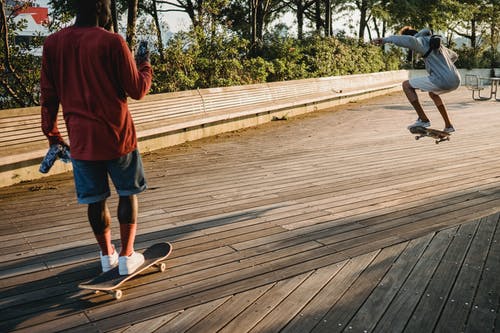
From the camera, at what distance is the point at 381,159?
25.2 feet

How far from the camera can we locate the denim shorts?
9.74ft

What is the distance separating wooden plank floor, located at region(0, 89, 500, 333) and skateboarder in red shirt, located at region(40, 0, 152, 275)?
707mm

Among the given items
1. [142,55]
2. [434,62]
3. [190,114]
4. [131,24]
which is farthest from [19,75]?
[434,62]

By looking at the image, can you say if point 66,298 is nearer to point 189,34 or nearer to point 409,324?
point 409,324

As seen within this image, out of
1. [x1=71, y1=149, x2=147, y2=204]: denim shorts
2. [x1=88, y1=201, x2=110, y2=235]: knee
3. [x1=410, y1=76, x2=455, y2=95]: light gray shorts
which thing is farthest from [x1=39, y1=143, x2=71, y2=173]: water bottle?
[x1=410, y1=76, x2=455, y2=95]: light gray shorts

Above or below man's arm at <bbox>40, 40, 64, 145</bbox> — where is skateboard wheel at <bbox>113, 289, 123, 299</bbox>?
below

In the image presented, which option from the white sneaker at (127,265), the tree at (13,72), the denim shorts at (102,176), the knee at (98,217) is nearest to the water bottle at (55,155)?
the denim shorts at (102,176)

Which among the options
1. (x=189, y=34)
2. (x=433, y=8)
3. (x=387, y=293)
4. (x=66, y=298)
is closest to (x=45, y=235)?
(x=66, y=298)

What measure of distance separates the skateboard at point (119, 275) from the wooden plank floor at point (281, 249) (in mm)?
83

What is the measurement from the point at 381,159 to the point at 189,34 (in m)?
6.32

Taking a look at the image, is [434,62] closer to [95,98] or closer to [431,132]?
[431,132]

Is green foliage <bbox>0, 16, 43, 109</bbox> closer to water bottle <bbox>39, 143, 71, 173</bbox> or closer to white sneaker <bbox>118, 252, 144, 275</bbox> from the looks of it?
water bottle <bbox>39, 143, 71, 173</bbox>

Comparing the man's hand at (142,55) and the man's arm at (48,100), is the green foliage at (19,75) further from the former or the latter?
the man's hand at (142,55)

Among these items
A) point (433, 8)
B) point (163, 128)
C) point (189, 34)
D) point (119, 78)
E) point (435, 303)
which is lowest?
point (435, 303)
